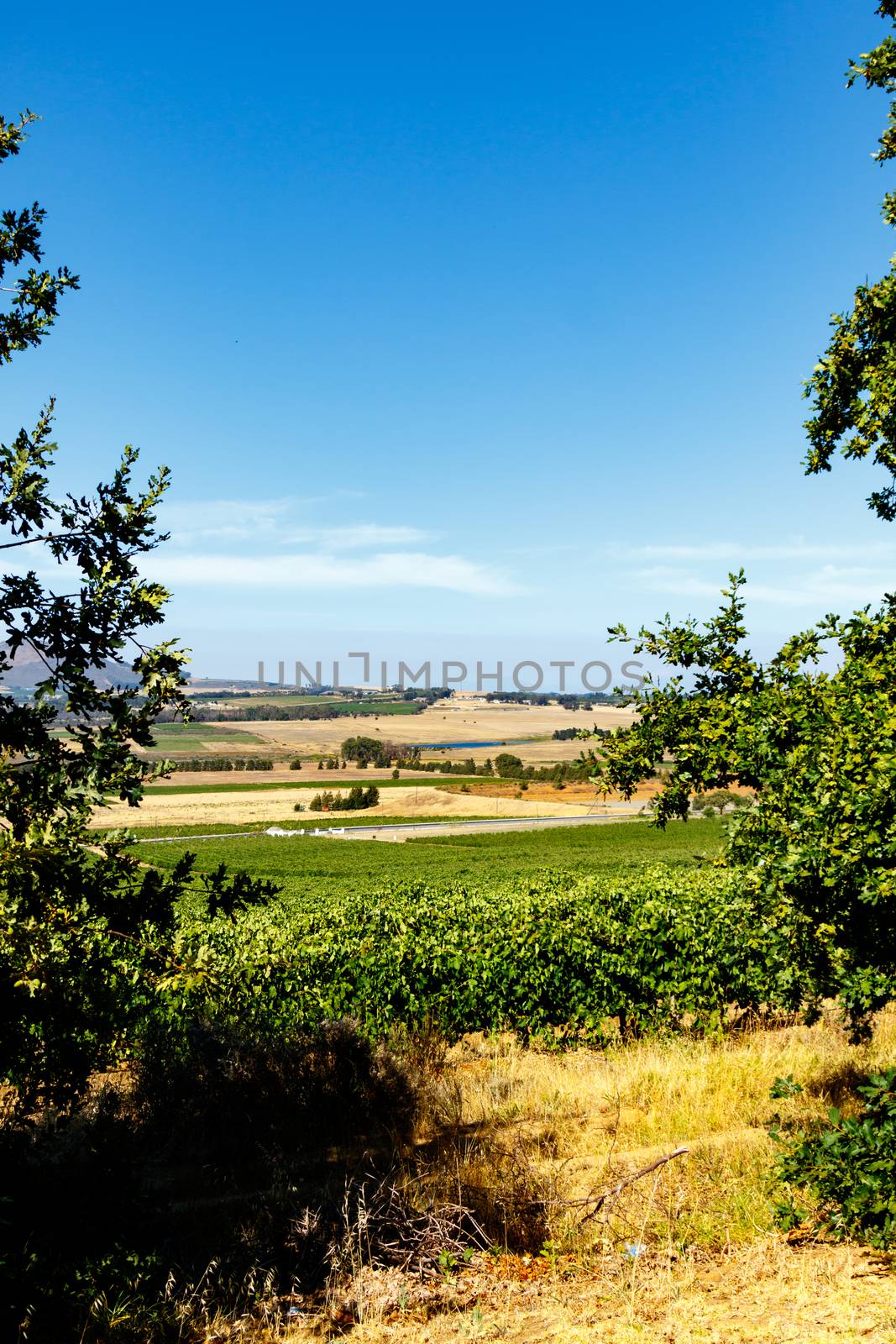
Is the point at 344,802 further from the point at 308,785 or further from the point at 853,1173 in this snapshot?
the point at 853,1173

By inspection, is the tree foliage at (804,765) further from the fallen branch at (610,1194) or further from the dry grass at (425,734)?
the dry grass at (425,734)

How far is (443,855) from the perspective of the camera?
48688mm

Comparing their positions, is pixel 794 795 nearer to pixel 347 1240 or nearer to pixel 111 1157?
pixel 347 1240

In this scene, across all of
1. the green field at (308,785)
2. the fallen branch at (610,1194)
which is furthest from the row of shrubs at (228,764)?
the fallen branch at (610,1194)

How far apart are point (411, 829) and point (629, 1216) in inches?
2478

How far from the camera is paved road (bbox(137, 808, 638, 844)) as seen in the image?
208 ft

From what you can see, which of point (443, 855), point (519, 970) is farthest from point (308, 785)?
point (519, 970)

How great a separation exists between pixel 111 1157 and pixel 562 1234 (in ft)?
11.2

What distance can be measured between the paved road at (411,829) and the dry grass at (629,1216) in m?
52.7

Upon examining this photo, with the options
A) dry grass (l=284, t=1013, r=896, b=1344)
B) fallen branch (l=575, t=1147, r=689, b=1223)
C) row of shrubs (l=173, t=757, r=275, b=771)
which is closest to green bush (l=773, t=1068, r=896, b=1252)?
dry grass (l=284, t=1013, r=896, b=1344)

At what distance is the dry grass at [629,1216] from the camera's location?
4930 millimetres

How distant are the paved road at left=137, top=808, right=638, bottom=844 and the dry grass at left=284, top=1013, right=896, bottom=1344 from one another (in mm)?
52728

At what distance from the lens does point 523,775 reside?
112m

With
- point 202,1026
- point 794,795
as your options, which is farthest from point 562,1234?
point 202,1026
